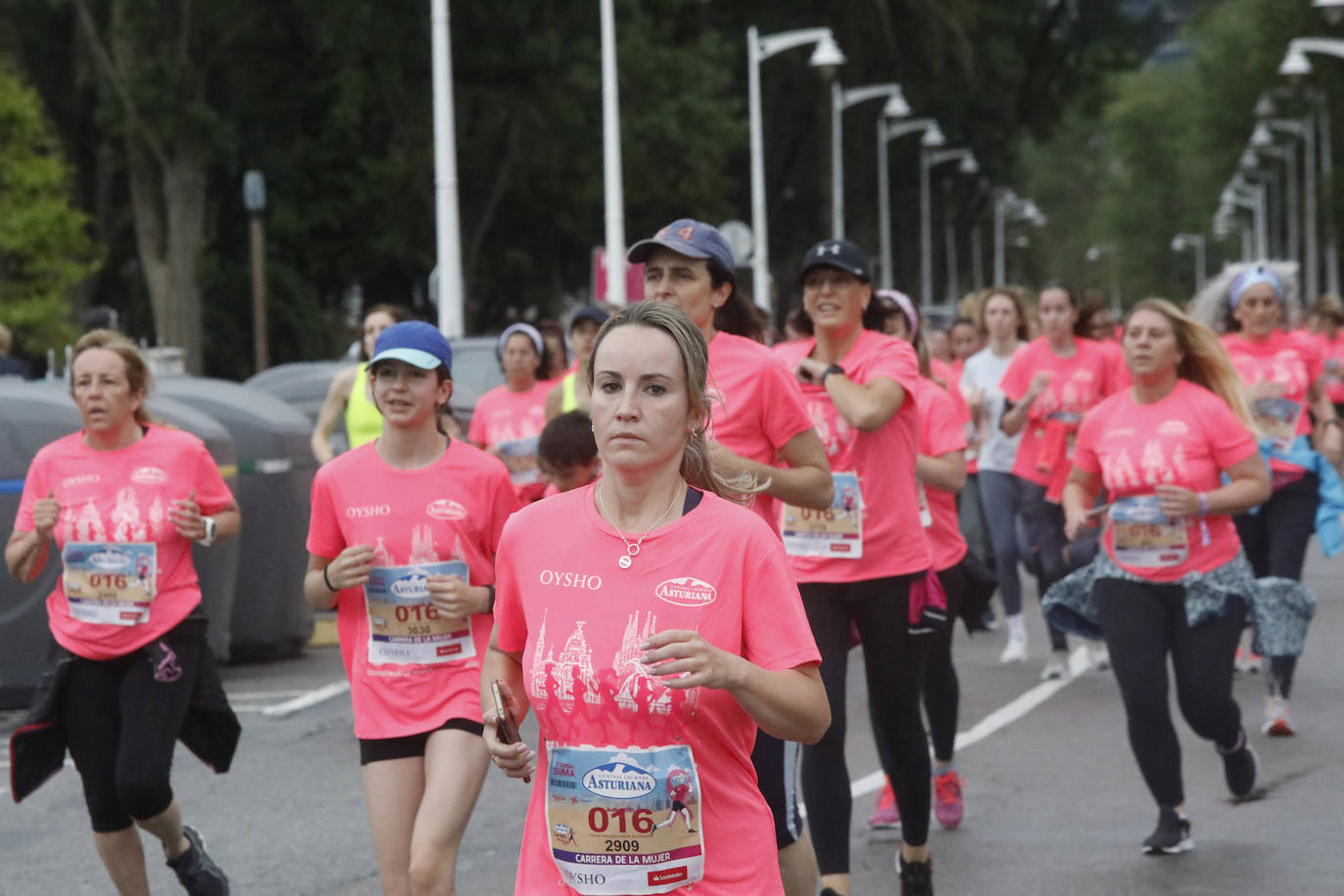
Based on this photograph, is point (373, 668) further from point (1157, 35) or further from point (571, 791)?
point (1157, 35)

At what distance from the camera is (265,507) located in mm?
11805

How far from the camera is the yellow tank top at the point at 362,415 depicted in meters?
10.4

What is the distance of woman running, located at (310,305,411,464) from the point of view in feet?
33.7

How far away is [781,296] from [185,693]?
43.2 m

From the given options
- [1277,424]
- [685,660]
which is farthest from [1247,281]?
[685,660]

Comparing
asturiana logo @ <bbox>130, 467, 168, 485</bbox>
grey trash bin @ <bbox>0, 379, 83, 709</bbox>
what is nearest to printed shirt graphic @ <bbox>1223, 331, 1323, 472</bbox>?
grey trash bin @ <bbox>0, 379, 83, 709</bbox>

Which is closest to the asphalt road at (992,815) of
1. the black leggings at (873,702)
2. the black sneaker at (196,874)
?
the black leggings at (873,702)

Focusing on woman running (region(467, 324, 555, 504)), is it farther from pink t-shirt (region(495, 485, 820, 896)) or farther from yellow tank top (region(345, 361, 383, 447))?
pink t-shirt (region(495, 485, 820, 896))

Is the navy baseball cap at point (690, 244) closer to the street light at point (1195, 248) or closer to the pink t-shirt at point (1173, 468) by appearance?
the pink t-shirt at point (1173, 468)

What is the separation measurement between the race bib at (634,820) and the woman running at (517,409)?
6.88 metres

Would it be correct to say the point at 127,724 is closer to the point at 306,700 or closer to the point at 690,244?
the point at 690,244

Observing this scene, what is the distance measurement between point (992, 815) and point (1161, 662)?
120cm

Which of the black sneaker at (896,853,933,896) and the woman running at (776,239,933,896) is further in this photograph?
the black sneaker at (896,853,933,896)

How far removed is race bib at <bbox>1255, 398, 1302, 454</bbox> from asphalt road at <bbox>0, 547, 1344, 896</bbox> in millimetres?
1241
